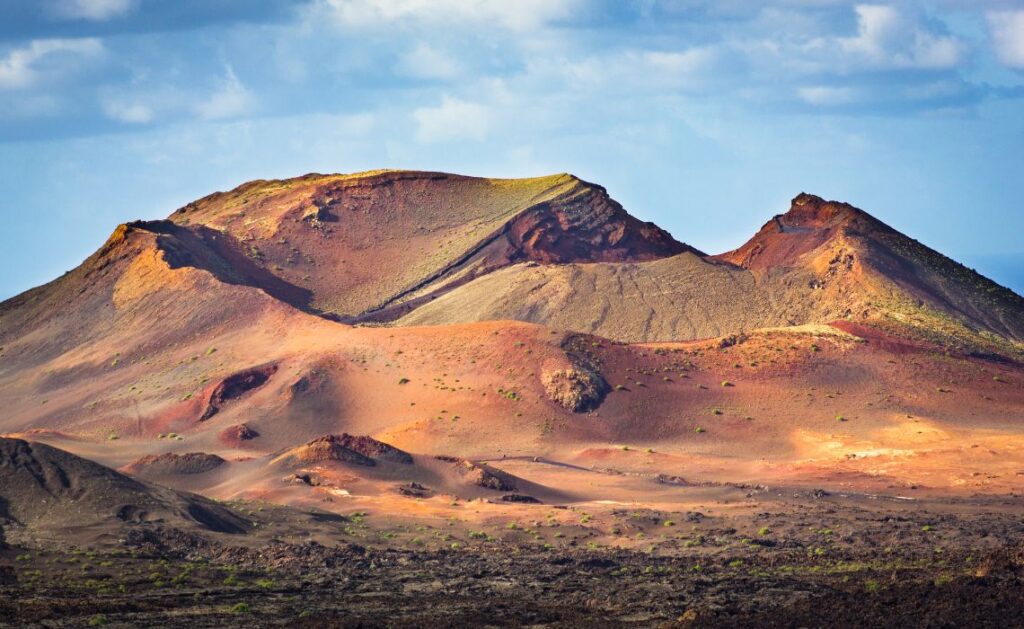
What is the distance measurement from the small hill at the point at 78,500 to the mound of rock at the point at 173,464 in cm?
1271

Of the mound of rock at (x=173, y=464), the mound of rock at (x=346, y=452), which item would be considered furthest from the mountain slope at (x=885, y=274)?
the mound of rock at (x=173, y=464)

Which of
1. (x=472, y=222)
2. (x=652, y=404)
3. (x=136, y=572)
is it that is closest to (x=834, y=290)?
(x=652, y=404)

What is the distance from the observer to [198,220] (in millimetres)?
127062

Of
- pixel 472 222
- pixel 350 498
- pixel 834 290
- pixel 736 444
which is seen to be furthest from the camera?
pixel 472 222

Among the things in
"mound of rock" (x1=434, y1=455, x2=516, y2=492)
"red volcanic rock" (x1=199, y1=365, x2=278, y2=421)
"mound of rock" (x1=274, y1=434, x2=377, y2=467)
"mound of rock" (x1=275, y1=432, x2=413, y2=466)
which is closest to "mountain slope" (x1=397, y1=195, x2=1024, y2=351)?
"red volcanic rock" (x1=199, y1=365, x2=278, y2=421)

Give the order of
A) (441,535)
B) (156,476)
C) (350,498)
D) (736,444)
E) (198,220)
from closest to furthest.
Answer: (441,535) < (350,498) < (156,476) < (736,444) < (198,220)

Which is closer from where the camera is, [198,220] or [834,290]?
[834,290]

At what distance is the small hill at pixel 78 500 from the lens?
46406mm

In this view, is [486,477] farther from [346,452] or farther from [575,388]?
[575,388]

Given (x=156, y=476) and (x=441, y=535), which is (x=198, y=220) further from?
(x=441, y=535)

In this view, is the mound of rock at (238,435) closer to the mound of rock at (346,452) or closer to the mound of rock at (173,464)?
the mound of rock at (173,464)

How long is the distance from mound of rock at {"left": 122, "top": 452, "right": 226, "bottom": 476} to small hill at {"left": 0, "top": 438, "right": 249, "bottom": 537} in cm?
1271

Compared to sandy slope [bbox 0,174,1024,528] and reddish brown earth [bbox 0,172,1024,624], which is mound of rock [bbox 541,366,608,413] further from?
sandy slope [bbox 0,174,1024,528]

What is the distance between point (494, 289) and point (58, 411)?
96.6 feet
